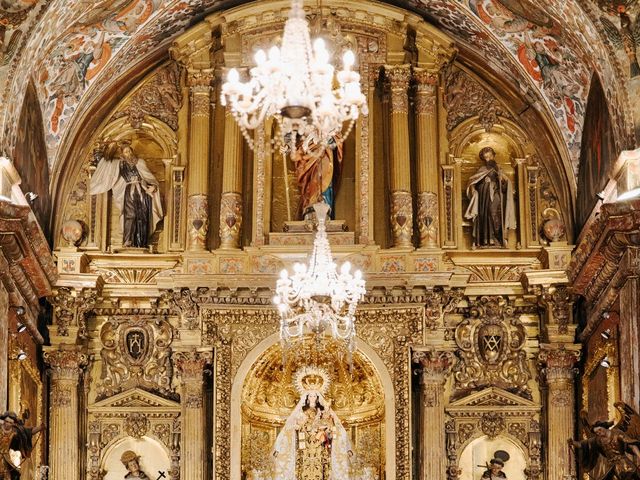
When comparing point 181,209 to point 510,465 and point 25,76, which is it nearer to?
point 25,76

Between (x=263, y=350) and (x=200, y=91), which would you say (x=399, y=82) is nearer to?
(x=200, y=91)

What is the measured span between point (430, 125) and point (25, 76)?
7.08 m

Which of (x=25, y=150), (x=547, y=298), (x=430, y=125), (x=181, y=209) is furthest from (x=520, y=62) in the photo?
(x=25, y=150)

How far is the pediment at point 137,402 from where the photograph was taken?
1072 inches

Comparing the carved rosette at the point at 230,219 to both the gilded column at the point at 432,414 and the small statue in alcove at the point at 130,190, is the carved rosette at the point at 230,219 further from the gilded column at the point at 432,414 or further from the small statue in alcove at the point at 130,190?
the gilded column at the point at 432,414

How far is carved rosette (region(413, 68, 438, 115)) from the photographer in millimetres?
28141

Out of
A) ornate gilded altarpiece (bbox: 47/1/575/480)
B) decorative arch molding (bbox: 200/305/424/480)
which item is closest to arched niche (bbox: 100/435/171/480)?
ornate gilded altarpiece (bbox: 47/1/575/480)

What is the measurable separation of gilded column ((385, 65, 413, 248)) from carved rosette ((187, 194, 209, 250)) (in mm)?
3010

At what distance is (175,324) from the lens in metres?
27.6

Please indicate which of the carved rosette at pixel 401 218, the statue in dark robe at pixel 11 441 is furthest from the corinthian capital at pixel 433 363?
the statue in dark robe at pixel 11 441

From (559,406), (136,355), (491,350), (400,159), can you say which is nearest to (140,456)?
(136,355)

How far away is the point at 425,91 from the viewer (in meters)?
28.2

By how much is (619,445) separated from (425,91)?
835 cm

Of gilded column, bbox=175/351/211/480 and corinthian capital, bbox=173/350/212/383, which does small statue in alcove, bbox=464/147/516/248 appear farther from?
gilded column, bbox=175/351/211/480
